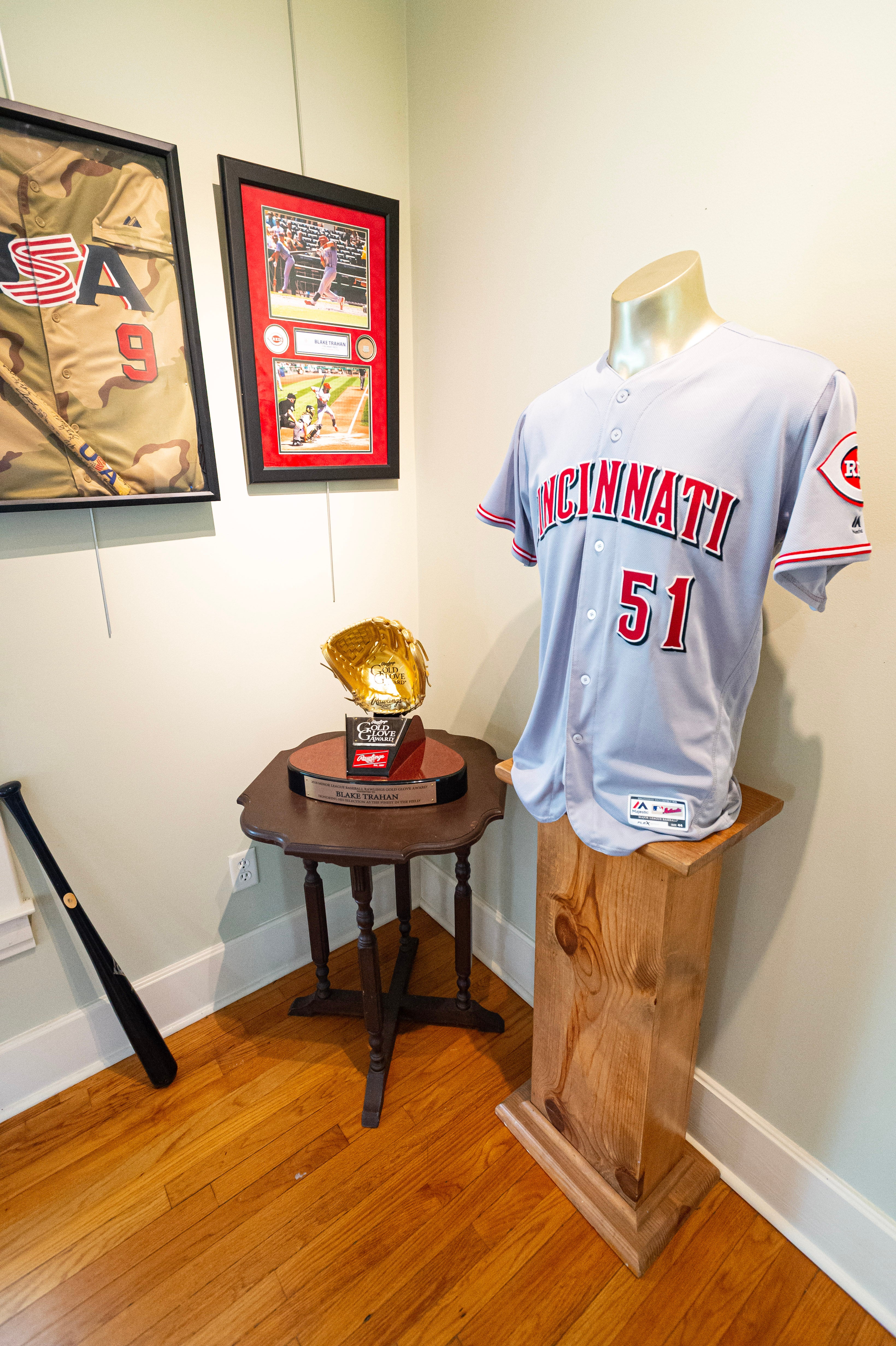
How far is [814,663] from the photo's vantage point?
991 mm

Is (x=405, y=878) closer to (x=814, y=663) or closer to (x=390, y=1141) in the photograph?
(x=390, y=1141)

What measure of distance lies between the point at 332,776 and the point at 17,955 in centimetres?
78

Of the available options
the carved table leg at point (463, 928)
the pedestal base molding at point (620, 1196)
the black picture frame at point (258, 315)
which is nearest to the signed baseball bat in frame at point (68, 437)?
the black picture frame at point (258, 315)

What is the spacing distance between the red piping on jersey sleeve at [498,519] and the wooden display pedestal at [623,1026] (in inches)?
16.9

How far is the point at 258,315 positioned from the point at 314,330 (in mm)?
133

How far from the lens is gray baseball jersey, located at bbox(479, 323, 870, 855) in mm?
751

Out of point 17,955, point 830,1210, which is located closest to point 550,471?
point 830,1210

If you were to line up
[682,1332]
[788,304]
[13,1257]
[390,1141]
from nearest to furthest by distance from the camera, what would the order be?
1. [788,304]
2. [682,1332]
3. [13,1257]
4. [390,1141]

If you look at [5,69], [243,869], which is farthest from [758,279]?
[243,869]

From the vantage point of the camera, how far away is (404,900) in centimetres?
176

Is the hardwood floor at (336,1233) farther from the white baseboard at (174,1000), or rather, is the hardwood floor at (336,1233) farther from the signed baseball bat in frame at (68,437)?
the signed baseball bat in frame at (68,437)

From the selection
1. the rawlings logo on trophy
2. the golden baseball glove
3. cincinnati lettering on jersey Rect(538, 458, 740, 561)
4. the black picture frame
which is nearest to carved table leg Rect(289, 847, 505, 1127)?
the rawlings logo on trophy

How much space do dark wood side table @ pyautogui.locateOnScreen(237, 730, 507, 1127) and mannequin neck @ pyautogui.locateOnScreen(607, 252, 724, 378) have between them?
0.86 metres

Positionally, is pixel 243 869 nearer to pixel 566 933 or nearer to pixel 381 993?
pixel 381 993
